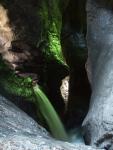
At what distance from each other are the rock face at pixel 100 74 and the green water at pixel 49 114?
93 cm

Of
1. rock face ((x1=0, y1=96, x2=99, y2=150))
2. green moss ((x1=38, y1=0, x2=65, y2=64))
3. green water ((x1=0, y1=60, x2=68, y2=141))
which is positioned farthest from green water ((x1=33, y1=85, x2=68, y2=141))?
rock face ((x1=0, y1=96, x2=99, y2=150))

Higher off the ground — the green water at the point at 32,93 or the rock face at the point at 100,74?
the rock face at the point at 100,74

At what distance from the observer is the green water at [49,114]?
5.86 m

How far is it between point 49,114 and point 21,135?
242cm

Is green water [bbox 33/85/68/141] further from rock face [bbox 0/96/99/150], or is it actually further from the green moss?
rock face [bbox 0/96/99/150]

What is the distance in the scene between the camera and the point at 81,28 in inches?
286

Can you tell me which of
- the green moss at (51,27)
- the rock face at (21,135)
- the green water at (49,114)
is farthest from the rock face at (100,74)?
the green moss at (51,27)

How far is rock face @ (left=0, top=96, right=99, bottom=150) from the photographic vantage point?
3264mm

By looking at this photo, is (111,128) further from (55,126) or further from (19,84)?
(19,84)

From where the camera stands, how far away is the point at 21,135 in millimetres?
3613

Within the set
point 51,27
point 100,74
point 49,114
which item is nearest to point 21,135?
point 100,74

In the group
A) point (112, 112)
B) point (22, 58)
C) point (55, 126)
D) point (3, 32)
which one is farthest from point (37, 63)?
point (112, 112)

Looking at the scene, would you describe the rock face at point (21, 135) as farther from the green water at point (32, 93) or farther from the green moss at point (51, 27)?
the green moss at point (51, 27)

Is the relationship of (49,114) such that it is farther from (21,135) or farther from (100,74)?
(21,135)
